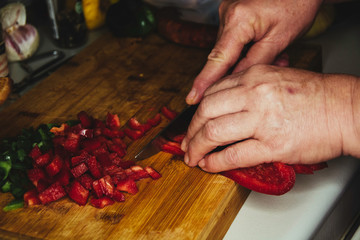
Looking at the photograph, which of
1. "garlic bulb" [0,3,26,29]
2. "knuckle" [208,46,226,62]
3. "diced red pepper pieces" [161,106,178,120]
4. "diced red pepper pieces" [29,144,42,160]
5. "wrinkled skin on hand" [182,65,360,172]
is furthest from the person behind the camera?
"garlic bulb" [0,3,26,29]

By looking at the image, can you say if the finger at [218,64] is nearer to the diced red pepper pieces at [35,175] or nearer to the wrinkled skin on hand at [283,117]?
A: the wrinkled skin on hand at [283,117]

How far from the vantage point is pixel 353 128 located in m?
1.43

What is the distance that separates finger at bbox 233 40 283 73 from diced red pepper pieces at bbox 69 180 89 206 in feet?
2.69

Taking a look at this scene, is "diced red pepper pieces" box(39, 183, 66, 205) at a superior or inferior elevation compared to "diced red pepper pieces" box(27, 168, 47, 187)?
inferior

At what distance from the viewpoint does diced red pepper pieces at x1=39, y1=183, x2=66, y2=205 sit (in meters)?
1.55

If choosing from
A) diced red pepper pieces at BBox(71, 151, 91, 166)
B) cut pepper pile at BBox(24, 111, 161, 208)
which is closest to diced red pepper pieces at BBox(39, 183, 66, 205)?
cut pepper pile at BBox(24, 111, 161, 208)

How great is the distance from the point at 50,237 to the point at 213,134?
64cm

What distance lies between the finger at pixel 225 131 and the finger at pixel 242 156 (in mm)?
27

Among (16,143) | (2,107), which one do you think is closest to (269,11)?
(16,143)

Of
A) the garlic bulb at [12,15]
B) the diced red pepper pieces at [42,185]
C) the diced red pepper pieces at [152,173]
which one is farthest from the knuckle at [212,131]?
the garlic bulb at [12,15]

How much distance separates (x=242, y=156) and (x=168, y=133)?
40 centimetres

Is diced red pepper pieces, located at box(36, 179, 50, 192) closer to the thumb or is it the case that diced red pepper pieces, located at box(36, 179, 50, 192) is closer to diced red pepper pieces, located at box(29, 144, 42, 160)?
diced red pepper pieces, located at box(29, 144, 42, 160)

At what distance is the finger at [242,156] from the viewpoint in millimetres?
1496

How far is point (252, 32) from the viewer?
1.83 metres
